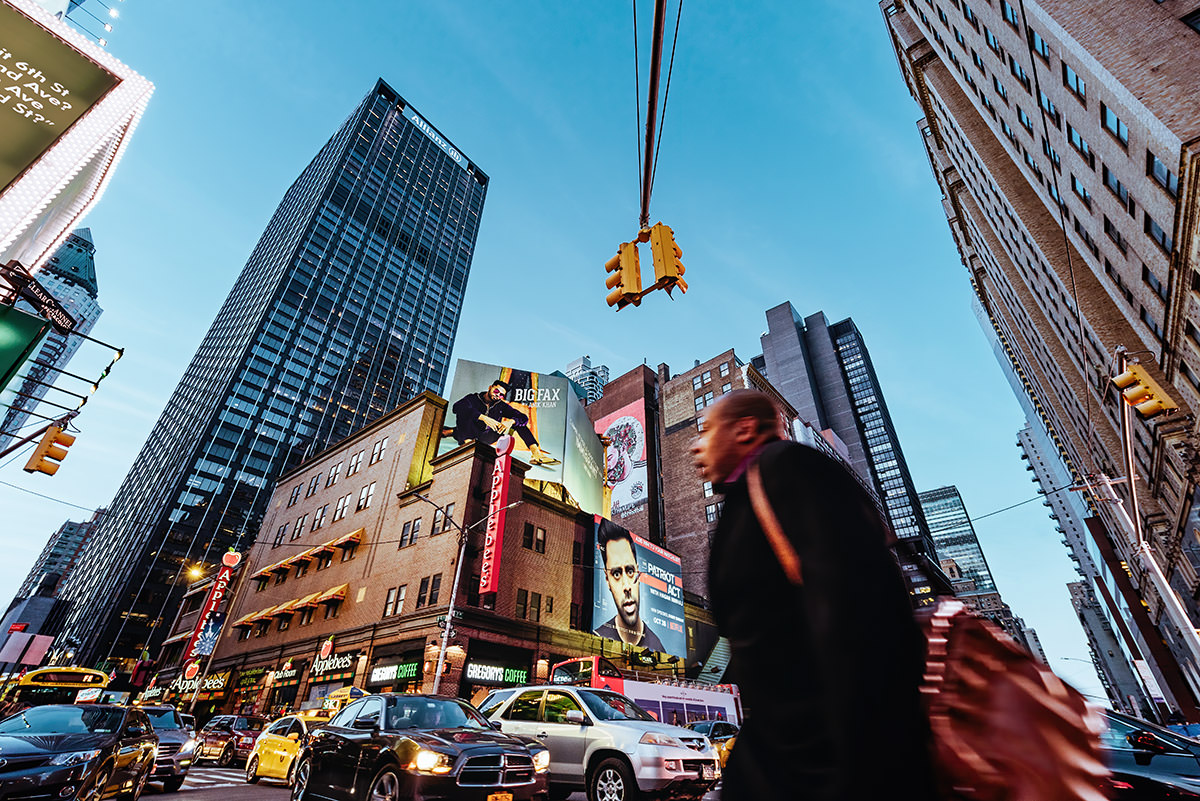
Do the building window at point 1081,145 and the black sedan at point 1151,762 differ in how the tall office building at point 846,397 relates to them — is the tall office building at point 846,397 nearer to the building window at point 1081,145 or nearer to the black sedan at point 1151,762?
the building window at point 1081,145

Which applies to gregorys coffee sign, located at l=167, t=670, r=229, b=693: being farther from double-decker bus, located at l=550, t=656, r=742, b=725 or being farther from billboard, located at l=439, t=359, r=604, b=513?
double-decker bus, located at l=550, t=656, r=742, b=725

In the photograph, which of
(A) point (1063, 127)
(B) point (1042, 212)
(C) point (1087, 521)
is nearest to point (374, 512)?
(A) point (1063, 127)

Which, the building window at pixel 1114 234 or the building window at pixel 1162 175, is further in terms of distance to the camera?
the building window at pixel 1114 234

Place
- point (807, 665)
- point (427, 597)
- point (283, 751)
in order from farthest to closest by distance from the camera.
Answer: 1. point (427, 597)
2. point (283, 751)
3. point (807, 665)

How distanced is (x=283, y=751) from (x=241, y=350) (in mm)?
102736

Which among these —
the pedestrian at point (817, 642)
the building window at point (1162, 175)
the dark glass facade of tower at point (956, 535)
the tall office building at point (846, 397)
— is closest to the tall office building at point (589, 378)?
the tall office building at point (846, 397)

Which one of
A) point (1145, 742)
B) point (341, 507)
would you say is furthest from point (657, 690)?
point (1145, 742)

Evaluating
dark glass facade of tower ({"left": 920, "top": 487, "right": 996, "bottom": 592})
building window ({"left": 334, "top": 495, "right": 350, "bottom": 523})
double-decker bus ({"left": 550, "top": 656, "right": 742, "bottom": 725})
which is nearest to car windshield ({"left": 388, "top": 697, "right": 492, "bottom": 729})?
double-decker bus ({"left": 550, "top": 656, "right": 742, "bottom": 725})

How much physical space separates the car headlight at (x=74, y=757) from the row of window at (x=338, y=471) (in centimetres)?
2887

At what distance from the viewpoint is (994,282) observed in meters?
51.7

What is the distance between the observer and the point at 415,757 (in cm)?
640

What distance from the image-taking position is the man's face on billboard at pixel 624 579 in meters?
32.4

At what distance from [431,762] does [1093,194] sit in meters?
29.7

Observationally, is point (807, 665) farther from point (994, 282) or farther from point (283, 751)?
point (994, 282)
